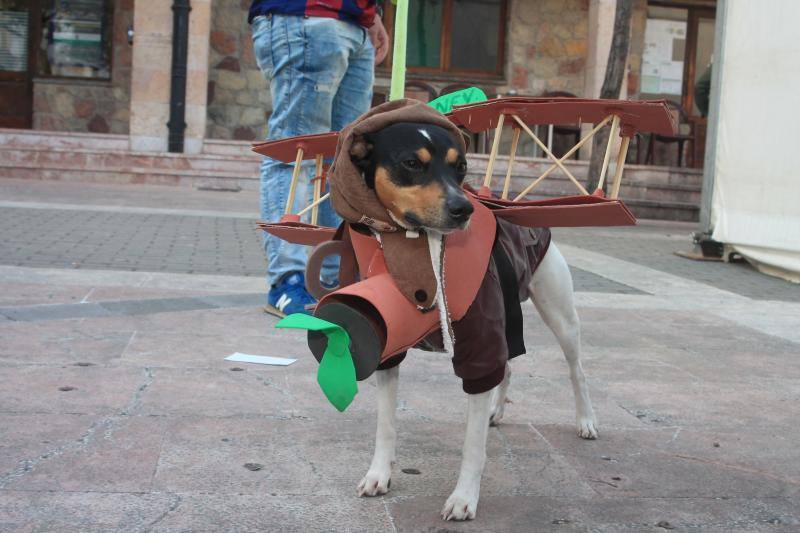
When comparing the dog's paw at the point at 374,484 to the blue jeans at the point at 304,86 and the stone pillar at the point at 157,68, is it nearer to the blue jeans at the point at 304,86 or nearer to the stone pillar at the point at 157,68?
the blue jeans at the point at 304,86

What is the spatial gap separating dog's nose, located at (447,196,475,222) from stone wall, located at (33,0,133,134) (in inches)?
585

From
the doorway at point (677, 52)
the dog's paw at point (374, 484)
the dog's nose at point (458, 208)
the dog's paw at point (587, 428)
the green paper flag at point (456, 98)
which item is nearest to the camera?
the dog's nose at point (458, 208)

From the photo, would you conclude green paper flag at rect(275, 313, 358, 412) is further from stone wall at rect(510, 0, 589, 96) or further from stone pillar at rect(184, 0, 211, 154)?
stone wall at rect(510, 0, 589, 96)

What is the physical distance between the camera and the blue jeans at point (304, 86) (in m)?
4.58

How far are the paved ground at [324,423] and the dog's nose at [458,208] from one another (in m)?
0.77

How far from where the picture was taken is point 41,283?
541 centimetres

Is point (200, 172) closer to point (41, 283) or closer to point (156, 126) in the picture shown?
point (156, 126)

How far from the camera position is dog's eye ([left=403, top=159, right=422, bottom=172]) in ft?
7.41

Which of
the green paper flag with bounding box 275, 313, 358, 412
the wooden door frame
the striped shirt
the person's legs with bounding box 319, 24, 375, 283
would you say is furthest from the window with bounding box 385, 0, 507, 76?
the green paper flag with bounding box 275, 313, 358, 412

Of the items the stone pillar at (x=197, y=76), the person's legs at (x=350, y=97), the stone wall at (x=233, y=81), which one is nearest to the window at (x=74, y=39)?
the stone wall at (x=233, y=81)

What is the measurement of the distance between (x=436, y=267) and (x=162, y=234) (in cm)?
618

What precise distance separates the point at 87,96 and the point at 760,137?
1162cm

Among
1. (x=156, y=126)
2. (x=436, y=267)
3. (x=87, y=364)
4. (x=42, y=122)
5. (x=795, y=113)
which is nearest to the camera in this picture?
(x=436, y=267)

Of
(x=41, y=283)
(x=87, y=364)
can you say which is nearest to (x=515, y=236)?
(x=87, y=364)
